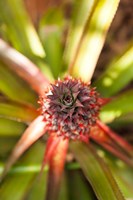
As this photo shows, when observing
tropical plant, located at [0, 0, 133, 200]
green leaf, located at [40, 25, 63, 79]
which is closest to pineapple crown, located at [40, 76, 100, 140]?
tropical plant, located at [0, 0, 133, 200]

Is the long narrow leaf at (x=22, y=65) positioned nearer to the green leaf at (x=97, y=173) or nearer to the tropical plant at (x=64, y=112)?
the tropical plant at (x=64, y=112)

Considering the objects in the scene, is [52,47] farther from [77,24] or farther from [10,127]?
[10,127]

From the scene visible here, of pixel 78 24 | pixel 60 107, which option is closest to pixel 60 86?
pixel 60 107

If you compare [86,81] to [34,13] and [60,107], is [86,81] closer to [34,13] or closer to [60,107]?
[60,107]

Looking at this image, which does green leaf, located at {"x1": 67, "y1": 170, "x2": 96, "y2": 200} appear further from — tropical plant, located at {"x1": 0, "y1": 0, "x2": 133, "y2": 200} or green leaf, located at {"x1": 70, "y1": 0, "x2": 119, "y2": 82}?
green leaf, located at {"x1": 70, "y1": 0, "x2": 119, "y2": 82}

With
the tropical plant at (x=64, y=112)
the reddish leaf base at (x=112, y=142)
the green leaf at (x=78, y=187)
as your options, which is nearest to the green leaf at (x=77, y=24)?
the tropical plant at (x=64, y=112)

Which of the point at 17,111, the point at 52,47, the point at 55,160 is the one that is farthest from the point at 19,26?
the point at 55,160
